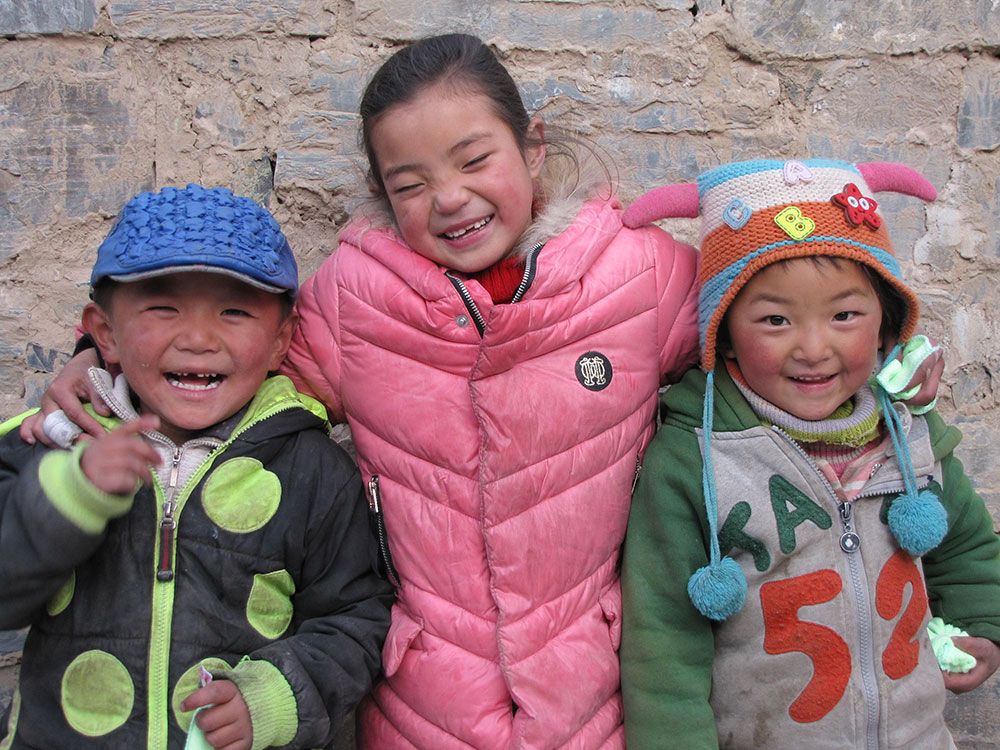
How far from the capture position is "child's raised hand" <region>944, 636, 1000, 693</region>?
6.72ft

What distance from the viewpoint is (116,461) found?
1607 mm

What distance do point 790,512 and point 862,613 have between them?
0.24m

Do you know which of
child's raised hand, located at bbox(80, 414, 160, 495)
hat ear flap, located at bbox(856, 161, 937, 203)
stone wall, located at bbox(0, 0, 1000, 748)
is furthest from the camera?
stone wall, located at bbox(0, 0, 1000, 748)

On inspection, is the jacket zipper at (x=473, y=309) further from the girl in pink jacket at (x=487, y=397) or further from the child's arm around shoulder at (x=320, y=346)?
the child's arm around shoulder at (x=320, y=346)

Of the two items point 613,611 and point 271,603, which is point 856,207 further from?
point 271,603

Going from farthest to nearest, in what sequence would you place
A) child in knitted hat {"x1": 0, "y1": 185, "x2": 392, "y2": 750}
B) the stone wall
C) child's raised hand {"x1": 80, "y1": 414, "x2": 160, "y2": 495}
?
the stone wall, child in knitted hat {"x1": 0, "y1": 185, "x2": 392, "y2": 750}, child's raised hand {"x1": 80, "y1": 414, "x2": 160, "y2": 495}

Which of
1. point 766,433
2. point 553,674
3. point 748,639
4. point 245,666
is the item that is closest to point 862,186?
point 766,433

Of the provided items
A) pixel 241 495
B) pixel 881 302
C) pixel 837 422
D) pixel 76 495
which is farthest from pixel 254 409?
pixel 881 302

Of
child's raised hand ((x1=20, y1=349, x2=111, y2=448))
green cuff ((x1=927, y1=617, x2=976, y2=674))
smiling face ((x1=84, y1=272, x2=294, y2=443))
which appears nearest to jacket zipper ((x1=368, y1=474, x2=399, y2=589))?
smiling face ((x1=84, y1=272, x2=294, y2=443))

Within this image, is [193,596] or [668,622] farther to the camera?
[668,622]

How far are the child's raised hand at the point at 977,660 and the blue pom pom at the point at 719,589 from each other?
55cm

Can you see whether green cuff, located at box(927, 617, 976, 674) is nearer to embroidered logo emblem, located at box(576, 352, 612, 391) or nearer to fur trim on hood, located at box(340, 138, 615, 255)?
embroidered logo emblem, located at box(576, 352, 612, 391)

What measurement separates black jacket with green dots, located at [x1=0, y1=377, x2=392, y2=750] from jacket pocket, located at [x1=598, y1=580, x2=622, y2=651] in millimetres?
→ 447

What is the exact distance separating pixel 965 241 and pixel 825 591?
1.13 m
